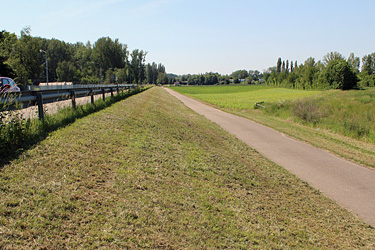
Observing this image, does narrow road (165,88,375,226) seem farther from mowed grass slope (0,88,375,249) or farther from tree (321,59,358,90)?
tree (321,59,358,90)

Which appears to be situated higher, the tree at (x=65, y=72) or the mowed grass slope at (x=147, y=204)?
the tree at (x=65, y=72)

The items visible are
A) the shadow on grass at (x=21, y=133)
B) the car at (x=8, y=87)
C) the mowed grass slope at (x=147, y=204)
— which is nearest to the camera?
the mowed grass slope at (x=147, y=204)

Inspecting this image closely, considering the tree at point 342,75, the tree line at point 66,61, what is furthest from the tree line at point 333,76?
the tree line at point 66,61

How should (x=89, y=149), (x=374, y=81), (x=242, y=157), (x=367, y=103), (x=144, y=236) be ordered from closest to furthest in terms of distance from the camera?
(x=144, y=236) → (x=89, y=149) → (x=242, y=157) → (x=367, y=103) → (x=374, y=81)

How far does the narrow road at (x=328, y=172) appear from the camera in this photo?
20.7ft

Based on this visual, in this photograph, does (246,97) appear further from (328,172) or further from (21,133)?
(21,133)

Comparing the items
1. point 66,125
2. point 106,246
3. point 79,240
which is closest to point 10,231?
point 79,240

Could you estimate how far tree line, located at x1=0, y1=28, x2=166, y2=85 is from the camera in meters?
62.0

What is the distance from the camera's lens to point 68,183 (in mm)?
4148

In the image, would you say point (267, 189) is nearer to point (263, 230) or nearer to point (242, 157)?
point (263, 230)

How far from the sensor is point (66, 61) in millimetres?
122000

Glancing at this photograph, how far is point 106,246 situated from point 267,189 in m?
4.35

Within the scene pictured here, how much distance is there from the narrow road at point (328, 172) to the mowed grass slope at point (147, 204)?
1.99ft

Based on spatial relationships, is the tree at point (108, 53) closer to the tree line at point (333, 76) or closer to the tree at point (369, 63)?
the tree line at point (333, 76)
